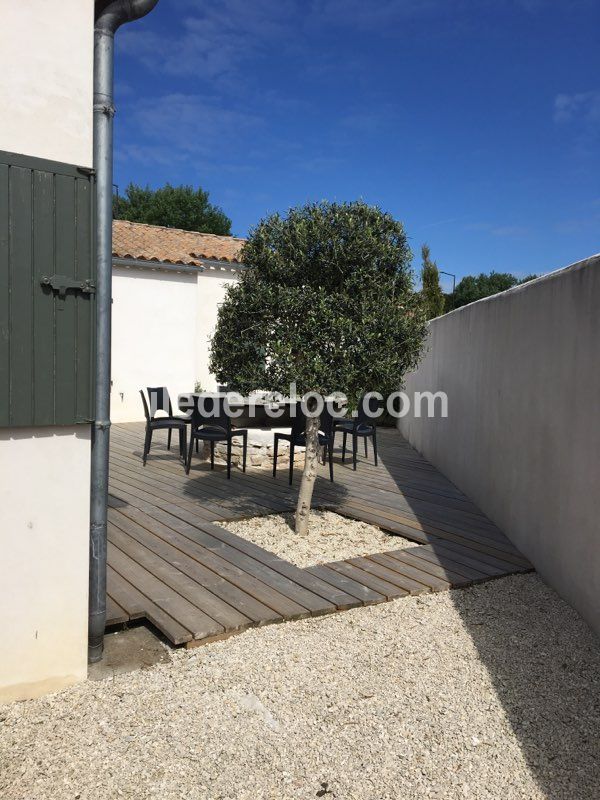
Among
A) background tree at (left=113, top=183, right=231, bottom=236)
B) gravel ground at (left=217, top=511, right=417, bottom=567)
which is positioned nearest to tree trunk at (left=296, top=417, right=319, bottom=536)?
gravel ground at (left=217, top=511, right=417, bottom=567)

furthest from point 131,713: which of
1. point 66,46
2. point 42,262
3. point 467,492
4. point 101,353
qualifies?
point 467,492

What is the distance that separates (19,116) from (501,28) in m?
10.4

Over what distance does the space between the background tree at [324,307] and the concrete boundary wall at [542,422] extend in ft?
3.16

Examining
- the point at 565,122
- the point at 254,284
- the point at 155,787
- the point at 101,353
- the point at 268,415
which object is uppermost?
the point at 565,122

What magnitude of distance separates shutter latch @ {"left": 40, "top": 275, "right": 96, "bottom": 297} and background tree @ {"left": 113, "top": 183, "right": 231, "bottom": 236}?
30.2m

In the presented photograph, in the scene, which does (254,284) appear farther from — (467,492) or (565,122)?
(565,122)

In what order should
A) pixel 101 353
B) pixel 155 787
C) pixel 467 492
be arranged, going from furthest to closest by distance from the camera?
pixel 467 492 < pixel 101 353 < pixel 155 787

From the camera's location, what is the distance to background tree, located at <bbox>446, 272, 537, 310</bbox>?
37.1 meters

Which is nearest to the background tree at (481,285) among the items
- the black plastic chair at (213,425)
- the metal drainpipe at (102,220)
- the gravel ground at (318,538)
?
the black plastic chair at (213,425)

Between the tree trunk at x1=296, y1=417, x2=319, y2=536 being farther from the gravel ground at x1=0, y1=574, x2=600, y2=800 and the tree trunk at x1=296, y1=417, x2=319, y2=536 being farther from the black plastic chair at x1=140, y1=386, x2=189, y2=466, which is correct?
the black plastic chair at x1=140, y1=386, x2=189, y2=466

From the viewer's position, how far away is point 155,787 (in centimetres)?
202

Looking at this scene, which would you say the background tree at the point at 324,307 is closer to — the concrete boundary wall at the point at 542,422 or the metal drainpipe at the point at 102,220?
the concrete boundary wall at the point at 542,422

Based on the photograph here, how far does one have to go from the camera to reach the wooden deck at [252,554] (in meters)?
3.44

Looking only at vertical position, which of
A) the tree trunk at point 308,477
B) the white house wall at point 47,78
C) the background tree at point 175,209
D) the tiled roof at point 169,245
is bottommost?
the tree trunk at point 308,477
